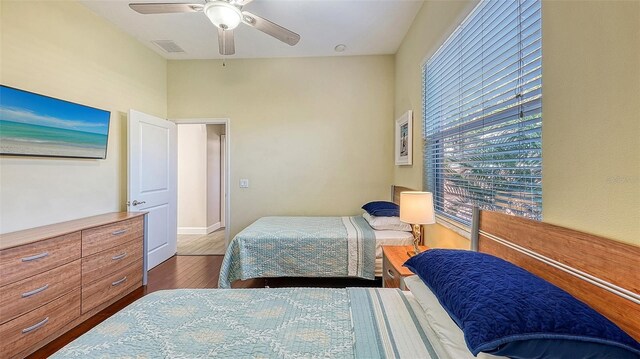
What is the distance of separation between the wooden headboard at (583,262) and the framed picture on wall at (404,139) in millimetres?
1631

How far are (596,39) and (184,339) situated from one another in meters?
1.81

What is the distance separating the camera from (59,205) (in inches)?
92.0

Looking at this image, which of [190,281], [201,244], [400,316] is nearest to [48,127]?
[190,281]

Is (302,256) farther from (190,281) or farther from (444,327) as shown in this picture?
(444,327)

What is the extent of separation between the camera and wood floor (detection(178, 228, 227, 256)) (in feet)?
13.1

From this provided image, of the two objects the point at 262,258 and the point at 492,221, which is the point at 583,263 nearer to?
the point at 492,221

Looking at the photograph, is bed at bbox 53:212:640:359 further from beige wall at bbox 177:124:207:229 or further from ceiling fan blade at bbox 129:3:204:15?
beige wall at bbox 177:124:207:229

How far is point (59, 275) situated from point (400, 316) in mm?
2426

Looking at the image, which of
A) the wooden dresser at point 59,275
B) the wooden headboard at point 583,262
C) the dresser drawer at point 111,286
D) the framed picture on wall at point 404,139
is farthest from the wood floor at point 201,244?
the wooden headboard at point 583,262

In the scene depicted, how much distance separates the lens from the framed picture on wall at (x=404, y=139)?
2.82 metres

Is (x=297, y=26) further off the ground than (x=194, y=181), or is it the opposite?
(x=297, y=26)

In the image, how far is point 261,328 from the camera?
105 centimetres

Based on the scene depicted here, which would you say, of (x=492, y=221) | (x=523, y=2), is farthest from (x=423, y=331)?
→ (x=523, y=2)

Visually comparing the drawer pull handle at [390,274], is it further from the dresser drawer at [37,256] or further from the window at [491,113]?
the dresser drawer at [37,256]
